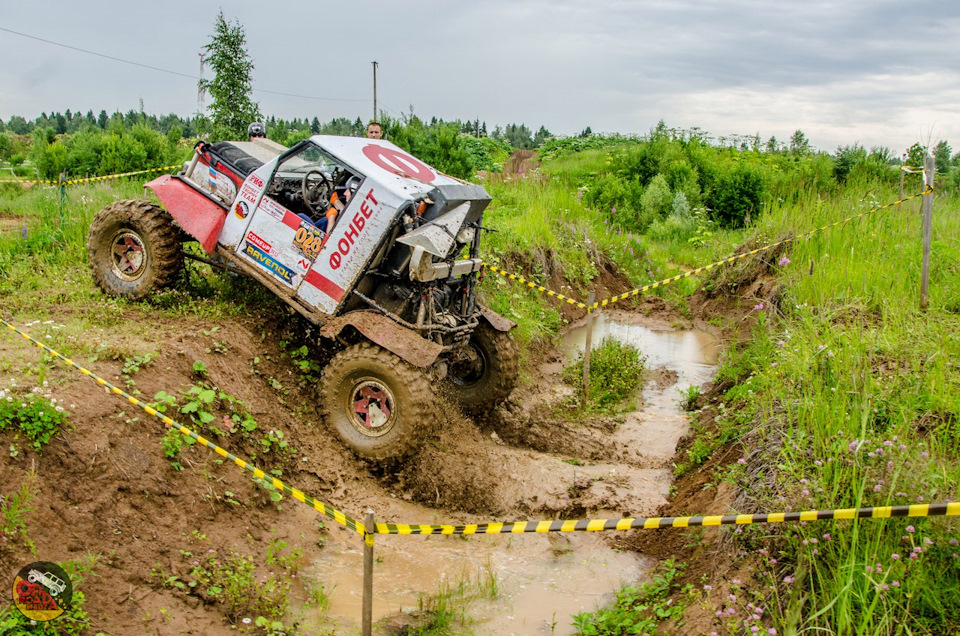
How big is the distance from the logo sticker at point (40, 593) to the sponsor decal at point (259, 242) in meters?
3.60

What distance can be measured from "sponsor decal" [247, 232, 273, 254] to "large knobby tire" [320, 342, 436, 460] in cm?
128

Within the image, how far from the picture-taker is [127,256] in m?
7.52

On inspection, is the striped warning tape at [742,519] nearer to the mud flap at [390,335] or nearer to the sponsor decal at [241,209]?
the mud flap at [390,335]

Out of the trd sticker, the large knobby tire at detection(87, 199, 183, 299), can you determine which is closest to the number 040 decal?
the trd sticker

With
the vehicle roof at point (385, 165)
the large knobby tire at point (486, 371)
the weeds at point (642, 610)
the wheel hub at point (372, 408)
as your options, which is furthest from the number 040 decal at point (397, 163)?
the weeds at point (642, 610)

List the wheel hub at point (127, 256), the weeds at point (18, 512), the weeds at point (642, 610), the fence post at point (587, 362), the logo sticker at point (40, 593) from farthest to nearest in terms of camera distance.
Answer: the fence post at point (587, 362) < the wheel hub at point (127, 256) < the weeds at point (642, 610) < the weeds at point (18, 512) < the logo sticker at point (40, 593)

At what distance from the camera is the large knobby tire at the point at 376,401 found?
20.3 ft

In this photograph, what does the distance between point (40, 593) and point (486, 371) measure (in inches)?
189

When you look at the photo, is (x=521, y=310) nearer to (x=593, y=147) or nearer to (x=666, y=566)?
(x=666, y=566)

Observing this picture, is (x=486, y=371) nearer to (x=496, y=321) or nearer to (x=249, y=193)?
(x=496, y=321)

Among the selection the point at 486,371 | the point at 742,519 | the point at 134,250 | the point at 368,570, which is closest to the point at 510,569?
the point at 368,570

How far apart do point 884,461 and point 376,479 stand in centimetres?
408

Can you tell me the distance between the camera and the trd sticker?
258 inches

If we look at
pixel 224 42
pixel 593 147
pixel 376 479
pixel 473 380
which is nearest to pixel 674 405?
pixel 473 380
